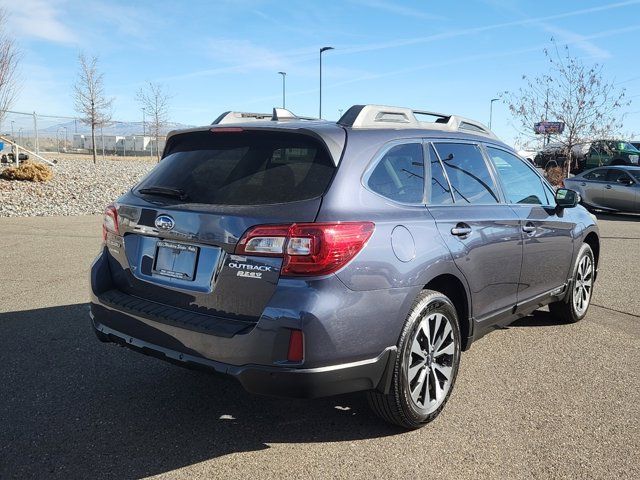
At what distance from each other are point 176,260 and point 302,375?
951 mm

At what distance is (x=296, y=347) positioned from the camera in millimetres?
2766

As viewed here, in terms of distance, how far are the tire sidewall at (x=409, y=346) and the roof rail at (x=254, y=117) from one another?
59.1 inches

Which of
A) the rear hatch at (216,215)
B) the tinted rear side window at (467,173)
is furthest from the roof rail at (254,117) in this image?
the tinted rear side window at (467,173)

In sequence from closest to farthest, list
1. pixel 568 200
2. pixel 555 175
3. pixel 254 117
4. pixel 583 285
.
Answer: pixel 254 117, pixel 568 200, pixel 583 285, pixel 555 175

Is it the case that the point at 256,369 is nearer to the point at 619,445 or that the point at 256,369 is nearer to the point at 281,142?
the point at 281,142

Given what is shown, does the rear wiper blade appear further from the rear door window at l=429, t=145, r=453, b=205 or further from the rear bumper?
A: the rear door window at l=429, t=145, r=453, b=205

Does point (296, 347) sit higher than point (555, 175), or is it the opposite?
point (555, 175)

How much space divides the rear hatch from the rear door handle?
3.27 ft

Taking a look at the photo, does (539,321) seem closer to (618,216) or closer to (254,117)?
(254,117)

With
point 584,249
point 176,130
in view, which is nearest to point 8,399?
point 176,130

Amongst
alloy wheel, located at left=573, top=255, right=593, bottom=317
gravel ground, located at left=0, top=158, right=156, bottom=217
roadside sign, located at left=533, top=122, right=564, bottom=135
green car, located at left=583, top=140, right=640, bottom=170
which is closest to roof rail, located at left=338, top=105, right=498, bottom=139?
alloy wheel, located at left=573, top=255, right=593, bottom=317

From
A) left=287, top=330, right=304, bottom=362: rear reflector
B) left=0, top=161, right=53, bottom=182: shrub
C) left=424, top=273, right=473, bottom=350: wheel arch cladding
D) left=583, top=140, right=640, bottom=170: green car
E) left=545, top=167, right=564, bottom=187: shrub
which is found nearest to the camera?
left=287, top=330, right=304, bottom=362: rear reflector

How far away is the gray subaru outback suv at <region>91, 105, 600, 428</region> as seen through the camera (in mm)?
2820

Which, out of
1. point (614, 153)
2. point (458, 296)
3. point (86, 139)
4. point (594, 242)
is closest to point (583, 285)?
point (594, 242)
